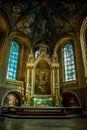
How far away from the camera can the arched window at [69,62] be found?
1775 cm

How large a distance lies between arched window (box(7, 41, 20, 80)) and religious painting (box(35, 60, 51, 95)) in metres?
3.31

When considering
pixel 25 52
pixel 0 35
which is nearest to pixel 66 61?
pixel 25 52

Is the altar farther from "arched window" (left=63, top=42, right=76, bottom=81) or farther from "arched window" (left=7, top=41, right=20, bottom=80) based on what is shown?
"arched window" (left=7, top=41, right=20, bottom=80)

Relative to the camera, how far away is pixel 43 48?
19906 millimetres

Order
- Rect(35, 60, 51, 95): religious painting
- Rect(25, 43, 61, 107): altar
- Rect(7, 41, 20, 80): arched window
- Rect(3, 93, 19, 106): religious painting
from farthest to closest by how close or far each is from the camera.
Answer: Rect(7, 41, 20, 80): arched window → Rect(35, 60, 51, 95): religious painting → Rect(25, 43, 61, 107): altar → Rect(3, 93, 19, 106): religious painting

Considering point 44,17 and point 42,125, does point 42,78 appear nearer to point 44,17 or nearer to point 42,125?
point 44,17

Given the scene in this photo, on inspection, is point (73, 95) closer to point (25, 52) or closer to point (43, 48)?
point (43, 48)

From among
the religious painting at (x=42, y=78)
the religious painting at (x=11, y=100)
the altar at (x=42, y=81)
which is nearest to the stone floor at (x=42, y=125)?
the altar at (x=42, y=81)

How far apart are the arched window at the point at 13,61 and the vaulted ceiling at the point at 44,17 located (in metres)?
2.53

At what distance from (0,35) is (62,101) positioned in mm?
12701

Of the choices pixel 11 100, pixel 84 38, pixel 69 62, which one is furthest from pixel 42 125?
pixel 84 38

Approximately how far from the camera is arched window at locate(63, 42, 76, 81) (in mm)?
17753

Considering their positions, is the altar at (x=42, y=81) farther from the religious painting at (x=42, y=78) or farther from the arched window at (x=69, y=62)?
the arched window at (x=69, y=62)

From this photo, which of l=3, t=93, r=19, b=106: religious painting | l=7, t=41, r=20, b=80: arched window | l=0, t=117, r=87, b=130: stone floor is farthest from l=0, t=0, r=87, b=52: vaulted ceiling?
l=0, t=117, r=87, b=130: stone floor
